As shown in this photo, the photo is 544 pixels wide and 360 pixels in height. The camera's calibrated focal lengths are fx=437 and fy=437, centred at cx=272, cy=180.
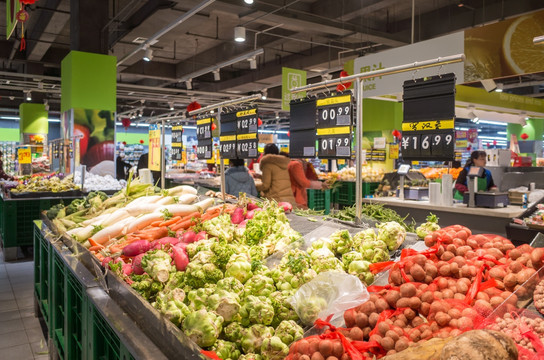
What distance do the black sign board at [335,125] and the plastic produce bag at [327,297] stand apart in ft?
5.94

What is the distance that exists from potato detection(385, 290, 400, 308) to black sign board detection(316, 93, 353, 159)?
6.33ft

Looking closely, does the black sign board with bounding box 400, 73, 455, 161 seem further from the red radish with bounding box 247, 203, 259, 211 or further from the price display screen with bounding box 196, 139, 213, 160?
the price display screen with bounding box 196, 139, 213, 160

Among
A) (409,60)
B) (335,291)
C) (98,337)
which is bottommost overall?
(98,337)

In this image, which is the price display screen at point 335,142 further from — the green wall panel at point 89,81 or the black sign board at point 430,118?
the green wall panel at point 89,81

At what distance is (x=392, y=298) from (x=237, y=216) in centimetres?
165

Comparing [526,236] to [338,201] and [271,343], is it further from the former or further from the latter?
[338,201]

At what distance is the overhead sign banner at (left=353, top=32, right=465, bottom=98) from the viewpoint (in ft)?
21.5

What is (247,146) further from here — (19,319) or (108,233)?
(19,319)

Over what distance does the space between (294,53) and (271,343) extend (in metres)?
14.0

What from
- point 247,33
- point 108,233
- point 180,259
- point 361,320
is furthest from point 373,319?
point 247,33

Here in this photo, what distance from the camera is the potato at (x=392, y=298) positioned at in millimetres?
1705

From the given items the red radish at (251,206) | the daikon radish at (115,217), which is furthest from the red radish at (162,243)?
the daikon radish at (115,217)

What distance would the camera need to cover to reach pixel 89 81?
8898 mm

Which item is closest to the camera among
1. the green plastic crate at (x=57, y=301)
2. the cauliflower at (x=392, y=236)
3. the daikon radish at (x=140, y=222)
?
the cauliflower at (x=392, y=236)
